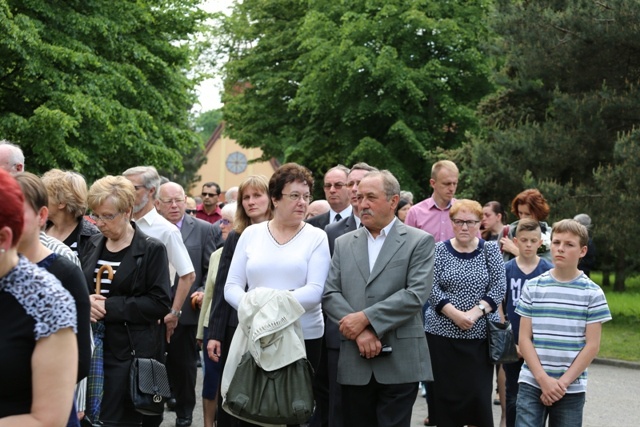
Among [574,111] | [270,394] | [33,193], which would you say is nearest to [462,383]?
[270,394]

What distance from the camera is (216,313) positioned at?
7.18 meters

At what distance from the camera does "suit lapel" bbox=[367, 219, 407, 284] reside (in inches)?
258

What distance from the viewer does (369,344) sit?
629 centimetres

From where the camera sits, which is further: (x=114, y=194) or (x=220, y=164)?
(x=220, y=164)

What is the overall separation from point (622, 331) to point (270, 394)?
14049 mm

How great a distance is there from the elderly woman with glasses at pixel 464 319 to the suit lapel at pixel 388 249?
1162mm

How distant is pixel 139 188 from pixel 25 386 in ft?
16.4

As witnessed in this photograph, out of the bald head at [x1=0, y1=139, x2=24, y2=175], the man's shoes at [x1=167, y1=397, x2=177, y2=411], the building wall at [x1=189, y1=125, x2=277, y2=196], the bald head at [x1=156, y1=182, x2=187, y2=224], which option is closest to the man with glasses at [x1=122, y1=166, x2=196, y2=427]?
the bald head at [x1=0, y1=139, x2=24, y2=175]

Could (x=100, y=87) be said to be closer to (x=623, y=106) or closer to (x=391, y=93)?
(x=391, y=93)

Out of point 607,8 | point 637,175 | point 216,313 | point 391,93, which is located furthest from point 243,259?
point 391,93

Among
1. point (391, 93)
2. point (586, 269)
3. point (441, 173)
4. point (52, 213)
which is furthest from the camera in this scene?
point (391, 93)

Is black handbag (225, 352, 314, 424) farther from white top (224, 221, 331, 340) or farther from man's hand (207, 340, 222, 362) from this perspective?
man's hand (207, 340, 222, 362)

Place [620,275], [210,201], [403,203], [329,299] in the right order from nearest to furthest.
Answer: [329,299] → [403,203] → [210,201] → [620,275]

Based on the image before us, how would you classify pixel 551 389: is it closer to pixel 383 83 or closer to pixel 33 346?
pixel 33 346
